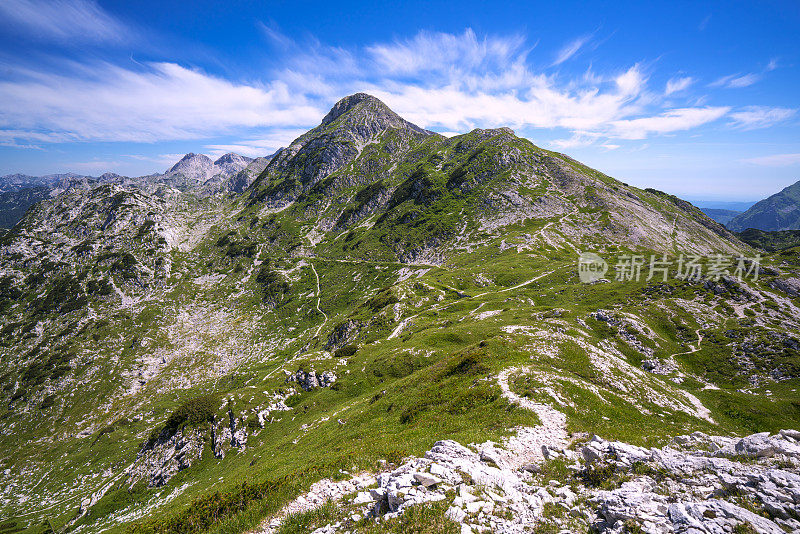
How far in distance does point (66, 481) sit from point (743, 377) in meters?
146

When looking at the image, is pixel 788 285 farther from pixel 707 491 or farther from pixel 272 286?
pixel 272 286

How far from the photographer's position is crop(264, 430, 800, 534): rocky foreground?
947 cm

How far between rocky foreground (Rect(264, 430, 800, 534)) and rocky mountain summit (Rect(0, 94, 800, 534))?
3.7 inches

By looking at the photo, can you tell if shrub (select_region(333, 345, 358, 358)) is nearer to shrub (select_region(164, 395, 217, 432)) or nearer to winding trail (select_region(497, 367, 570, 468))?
shrub (select_region(164, 395, 217, 432))

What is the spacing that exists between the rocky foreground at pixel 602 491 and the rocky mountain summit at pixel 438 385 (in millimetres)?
94

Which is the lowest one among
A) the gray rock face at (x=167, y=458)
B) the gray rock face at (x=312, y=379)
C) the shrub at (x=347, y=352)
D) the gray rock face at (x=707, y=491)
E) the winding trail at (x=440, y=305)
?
the gray rock face at (x=167, y=458)

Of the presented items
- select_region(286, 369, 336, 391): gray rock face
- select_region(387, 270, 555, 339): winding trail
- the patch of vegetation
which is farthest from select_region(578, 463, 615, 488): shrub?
the patch of vegetation

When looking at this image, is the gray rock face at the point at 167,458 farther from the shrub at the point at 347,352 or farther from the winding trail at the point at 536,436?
the winding trail at the point at 536,436

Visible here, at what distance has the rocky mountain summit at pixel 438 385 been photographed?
12312 millimetres

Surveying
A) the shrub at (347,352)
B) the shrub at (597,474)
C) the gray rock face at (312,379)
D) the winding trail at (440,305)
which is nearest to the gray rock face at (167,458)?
the gray rock face at (312,379)

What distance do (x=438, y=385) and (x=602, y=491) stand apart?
21229 millimetres

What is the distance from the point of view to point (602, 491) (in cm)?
1222

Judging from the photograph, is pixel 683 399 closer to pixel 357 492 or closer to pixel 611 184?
pixel 357 492

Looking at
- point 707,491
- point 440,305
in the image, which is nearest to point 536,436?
point 707,491
